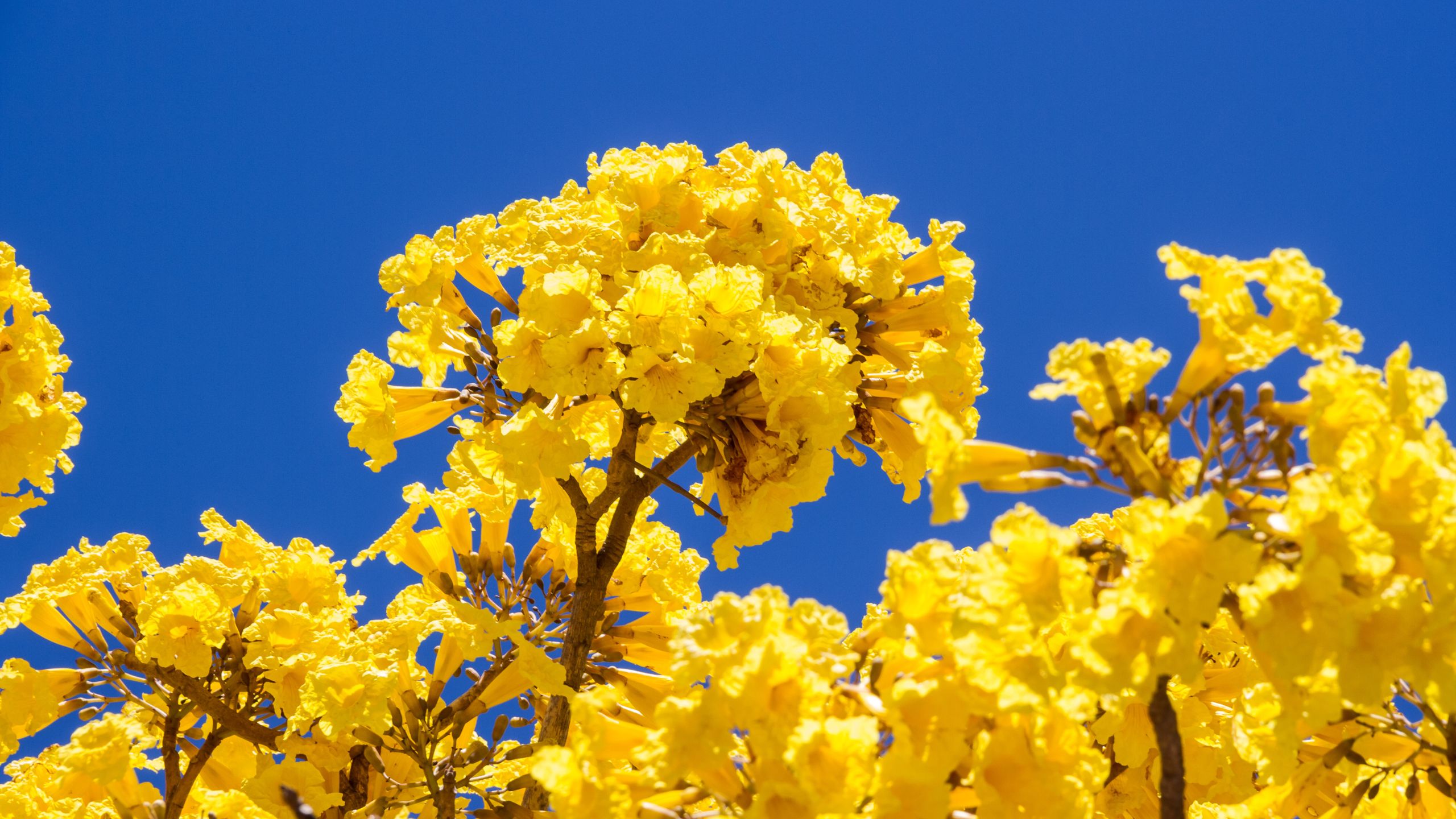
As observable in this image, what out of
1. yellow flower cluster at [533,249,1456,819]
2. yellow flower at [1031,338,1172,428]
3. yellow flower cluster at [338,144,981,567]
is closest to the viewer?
yellow flower cluster at [533,249,1456,819]

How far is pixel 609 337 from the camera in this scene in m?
5.59

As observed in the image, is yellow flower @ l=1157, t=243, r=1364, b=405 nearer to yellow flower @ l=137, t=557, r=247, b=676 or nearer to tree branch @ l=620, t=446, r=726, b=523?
tree branch @ l=620, t=446, r=726, b=523

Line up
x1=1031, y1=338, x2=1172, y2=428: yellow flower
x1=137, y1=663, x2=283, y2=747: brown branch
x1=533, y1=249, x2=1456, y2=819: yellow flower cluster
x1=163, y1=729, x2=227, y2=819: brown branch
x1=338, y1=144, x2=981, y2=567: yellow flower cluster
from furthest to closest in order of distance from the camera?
x1=137, y1=663, x2=283, y2=747: brown branch
x1=163, y1=729, x2=227, y2=819: brown branch
x1=338, y1=144, x2=981, y2=567: yellow flower cluster
x1=1031, y1=338, x2=1172, y2=428: yellow flower
x1=533, y1=249, x2=1456, y2=819: yellow flower cluster

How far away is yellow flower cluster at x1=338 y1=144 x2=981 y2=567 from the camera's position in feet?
18.2

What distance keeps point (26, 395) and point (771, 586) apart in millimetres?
5241

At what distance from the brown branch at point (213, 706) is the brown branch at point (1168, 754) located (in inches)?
201

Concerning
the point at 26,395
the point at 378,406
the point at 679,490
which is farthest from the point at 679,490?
the point at 26,395

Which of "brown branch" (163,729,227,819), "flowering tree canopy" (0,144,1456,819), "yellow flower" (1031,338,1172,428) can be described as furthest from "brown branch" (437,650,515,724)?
"yellow flower" (1031,338,1172,428)

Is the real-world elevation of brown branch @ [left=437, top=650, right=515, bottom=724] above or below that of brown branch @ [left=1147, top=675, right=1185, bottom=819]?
above

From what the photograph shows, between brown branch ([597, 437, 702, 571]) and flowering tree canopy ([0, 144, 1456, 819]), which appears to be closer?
flowering tree canopy ([0, 144, 1456, 819])

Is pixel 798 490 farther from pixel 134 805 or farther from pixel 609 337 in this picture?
pixel 134 805

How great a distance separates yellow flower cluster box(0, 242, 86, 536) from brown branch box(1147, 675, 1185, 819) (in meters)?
6.35

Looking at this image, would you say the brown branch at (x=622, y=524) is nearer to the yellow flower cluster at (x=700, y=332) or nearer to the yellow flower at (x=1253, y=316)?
the yellow flower cluster at (x=700, y=332)

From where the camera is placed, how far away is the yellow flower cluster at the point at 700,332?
5.56 meters
